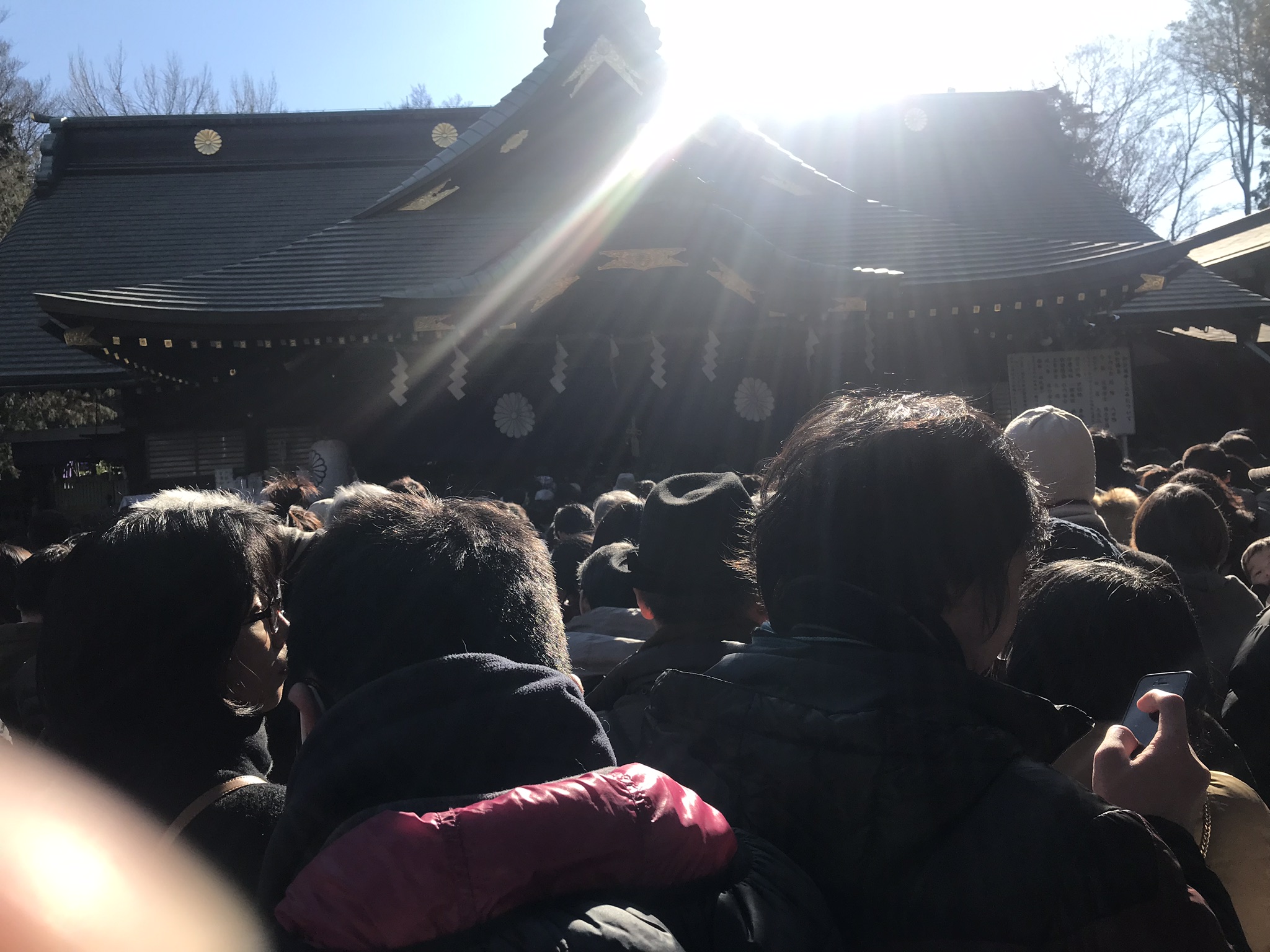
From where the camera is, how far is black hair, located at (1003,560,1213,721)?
1715mm

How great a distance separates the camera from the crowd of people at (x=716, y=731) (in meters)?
0.92

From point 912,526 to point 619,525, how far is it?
248 cm

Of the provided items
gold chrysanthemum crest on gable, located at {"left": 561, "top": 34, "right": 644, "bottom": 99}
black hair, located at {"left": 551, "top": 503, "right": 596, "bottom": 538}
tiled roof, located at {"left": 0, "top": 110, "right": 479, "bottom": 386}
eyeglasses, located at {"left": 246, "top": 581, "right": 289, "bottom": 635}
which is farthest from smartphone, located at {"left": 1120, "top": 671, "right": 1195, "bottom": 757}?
tiled roof, located at {"left": 0, "top": 110, "right": 479, "bottom": 386}

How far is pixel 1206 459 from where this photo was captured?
207 inches

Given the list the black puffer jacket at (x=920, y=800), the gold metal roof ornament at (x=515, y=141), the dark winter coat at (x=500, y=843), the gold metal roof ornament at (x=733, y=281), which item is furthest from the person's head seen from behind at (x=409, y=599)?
the gold metal roof ornament at (x=515, y=141)

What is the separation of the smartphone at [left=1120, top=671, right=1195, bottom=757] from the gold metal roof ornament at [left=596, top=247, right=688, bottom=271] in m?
7.19

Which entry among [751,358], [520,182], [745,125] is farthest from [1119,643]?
[520,182]

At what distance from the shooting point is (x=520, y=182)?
1041 centimetres

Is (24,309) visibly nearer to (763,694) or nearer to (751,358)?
(751,358)

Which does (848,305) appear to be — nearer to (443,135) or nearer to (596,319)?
(596,319)

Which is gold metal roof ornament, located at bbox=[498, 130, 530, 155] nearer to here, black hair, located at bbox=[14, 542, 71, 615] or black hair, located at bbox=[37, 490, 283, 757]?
black hair, located at bbox=[14, 542, 71, 615]

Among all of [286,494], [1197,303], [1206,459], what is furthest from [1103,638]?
[1197,303]

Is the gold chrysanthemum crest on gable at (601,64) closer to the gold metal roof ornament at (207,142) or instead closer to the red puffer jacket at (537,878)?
the gold metal roof ornament at (207,142)

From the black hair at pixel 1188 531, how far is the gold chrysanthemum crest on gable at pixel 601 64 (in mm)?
8531
